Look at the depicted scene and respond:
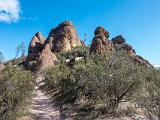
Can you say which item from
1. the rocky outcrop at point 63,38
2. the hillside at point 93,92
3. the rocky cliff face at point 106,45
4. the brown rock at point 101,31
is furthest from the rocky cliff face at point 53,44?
the hillside at point 93,92

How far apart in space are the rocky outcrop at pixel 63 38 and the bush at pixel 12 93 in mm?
61927

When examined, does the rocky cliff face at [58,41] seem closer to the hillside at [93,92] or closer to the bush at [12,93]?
the hillside at [93,92]

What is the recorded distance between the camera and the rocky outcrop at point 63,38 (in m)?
79.5

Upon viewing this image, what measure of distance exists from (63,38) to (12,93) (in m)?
66.0

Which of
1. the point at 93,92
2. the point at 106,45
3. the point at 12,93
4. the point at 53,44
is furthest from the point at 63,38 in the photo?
the point at 12,93

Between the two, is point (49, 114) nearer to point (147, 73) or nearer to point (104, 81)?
point (104, 81)

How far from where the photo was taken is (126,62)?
20562mm

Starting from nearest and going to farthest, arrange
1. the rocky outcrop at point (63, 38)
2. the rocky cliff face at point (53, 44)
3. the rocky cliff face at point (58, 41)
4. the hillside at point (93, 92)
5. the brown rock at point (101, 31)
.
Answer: the hillside at point (93, 92) → the brown rock at point (101, 31) → the rocky cliff face at point (53, 44) → the rocky cliff face at point (58, 41) → the rocky outcrop at point (63, 38)

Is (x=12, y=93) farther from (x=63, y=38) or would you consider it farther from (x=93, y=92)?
(x=63, y=38)

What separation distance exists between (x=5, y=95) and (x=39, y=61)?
48.6m

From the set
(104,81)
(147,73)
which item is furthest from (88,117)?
(147,73)

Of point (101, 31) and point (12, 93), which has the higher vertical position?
point (101, 31)

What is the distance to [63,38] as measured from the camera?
→ 8081 centimetres

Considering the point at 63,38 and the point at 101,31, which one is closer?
the point at 101,31
